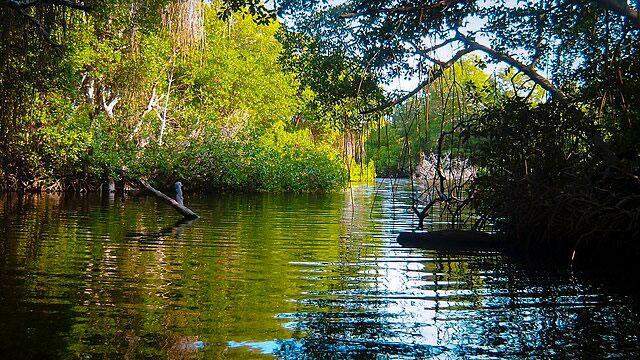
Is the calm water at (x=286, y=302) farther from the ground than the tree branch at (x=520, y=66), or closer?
closer

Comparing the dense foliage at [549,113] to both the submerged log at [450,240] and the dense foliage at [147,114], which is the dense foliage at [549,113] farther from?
the dense foliage at [147,114]

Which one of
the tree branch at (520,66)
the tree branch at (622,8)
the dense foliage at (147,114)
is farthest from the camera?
the dense foliage at (147,114)

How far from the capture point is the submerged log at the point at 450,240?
1054cm

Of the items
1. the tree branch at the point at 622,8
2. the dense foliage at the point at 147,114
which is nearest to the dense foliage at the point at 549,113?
the tree branch at the point at 622,8

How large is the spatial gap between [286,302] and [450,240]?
5421 millimetres

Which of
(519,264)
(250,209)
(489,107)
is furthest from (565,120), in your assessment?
(250,209)

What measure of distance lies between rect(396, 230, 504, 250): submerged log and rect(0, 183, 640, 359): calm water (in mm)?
462

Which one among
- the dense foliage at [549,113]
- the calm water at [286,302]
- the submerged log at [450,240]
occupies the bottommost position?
the calm water at [286,302]

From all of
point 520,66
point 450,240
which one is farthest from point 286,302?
point 520,66

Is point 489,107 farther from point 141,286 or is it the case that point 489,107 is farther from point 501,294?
point 141,286

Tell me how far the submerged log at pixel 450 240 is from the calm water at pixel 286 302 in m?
0.46

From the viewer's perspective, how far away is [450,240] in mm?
10617

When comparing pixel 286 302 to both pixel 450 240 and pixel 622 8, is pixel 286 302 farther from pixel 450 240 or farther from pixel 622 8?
pixel 450 240

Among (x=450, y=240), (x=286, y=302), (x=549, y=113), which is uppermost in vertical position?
(x=549, y=113)
